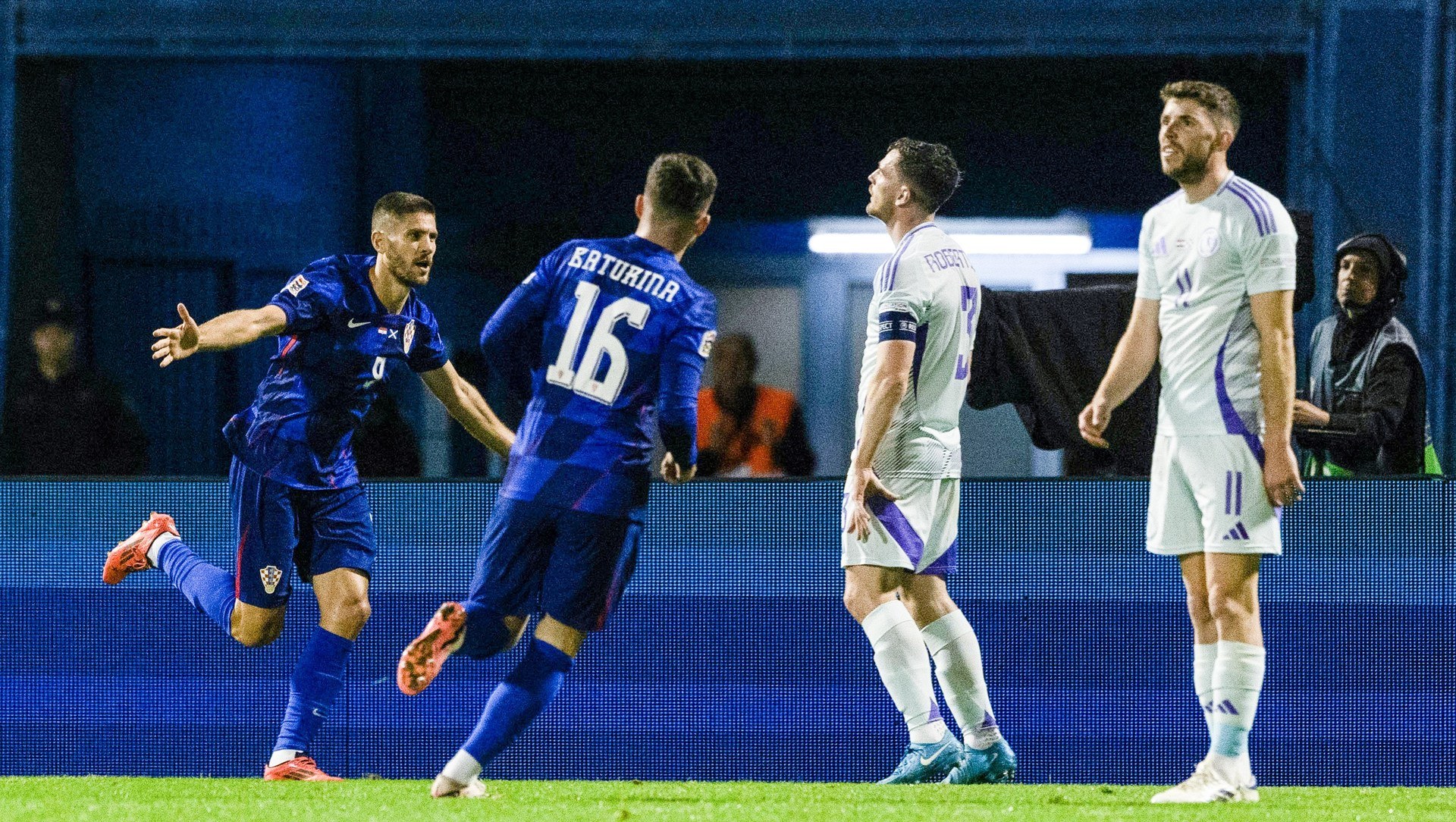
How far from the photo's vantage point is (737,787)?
4281 mm

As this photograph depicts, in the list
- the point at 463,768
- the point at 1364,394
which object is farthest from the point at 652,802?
the point at 1364,394

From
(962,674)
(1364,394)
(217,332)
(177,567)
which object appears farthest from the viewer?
(1364,394)

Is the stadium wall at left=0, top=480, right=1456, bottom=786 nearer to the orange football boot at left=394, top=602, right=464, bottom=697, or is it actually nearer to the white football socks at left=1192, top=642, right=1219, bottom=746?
the white football socks at left=1192, top=642, right=1219, bottom=746

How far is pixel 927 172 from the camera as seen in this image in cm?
423

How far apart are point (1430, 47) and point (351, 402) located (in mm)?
5285

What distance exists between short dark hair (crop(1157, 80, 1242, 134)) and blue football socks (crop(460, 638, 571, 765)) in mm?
1926

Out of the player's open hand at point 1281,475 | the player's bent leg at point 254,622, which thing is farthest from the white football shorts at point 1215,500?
the player's bent leg at point 254,622

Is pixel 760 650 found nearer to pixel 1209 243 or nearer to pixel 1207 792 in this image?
pixel 1207 792

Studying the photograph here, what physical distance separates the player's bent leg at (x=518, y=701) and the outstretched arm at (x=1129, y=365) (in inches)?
52.9

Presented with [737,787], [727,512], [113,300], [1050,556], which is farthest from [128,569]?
[1050,556]

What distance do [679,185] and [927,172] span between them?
84cm

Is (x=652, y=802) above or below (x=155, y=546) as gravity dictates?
below

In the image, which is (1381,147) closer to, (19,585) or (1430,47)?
(1430,47)

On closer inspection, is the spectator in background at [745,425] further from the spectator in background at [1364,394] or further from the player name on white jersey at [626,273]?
the player name on white jersey at [626,273]
